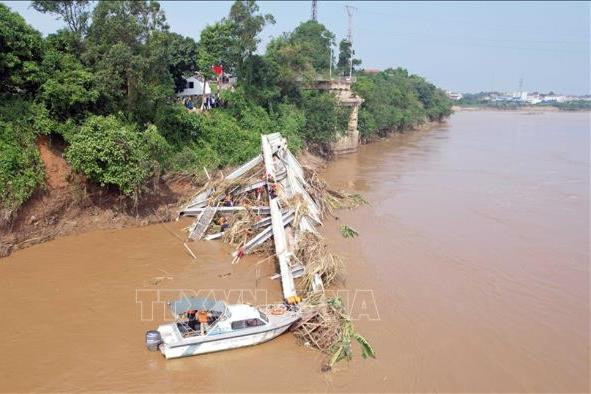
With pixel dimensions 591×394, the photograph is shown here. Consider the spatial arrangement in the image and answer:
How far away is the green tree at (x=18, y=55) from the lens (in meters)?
16.3

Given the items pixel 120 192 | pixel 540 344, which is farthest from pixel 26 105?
pixel 540 344

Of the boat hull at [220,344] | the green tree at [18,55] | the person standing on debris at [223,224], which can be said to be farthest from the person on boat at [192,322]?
the green tree at [18,55]

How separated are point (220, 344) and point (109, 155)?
8888mm

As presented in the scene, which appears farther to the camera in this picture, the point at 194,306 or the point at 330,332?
the point at 330,332

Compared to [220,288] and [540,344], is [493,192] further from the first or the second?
[220,288]

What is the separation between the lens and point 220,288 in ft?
44.9

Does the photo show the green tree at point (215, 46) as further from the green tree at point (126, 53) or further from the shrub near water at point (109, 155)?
the shrub near water at point (109, 155)

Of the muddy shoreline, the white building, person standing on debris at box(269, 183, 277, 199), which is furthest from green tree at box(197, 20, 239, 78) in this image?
person standing on debris at box(269, 183, 277, 199)

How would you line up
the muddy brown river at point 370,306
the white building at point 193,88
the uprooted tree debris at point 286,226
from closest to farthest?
the muddy brown river at point 370,306
the uprooted tree debris at point 286,226
the white building at point 193,88

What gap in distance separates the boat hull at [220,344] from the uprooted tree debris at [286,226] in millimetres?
711

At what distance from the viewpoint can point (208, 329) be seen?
404 inches

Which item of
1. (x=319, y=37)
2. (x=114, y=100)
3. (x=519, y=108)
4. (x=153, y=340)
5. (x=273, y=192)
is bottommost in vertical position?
(x=153, y=340)

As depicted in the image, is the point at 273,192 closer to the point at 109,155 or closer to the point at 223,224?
the point at 223,224

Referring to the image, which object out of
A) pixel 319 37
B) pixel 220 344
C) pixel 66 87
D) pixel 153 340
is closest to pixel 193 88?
pixel 66 87
